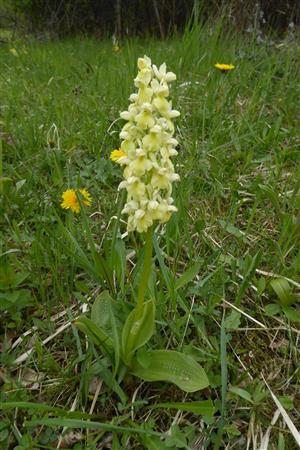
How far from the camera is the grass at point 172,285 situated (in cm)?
151

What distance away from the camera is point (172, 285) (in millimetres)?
1740

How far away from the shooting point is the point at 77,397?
61.6 inches

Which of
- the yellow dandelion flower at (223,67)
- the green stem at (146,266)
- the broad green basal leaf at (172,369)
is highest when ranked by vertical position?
the yellow dandelion flower at (223,67)

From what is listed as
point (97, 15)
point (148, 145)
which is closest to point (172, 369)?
point (148, 145)

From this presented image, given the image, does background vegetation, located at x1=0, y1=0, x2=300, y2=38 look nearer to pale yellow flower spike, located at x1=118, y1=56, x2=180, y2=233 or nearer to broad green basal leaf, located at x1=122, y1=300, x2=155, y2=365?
pale yellow flower spike, located at x1=118, y1=56, x2=180, y2=233

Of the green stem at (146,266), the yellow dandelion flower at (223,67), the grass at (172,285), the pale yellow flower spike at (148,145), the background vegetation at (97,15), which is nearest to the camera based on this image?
the pale yellow flower spike at (148,145)

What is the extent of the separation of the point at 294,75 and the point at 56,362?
360cm

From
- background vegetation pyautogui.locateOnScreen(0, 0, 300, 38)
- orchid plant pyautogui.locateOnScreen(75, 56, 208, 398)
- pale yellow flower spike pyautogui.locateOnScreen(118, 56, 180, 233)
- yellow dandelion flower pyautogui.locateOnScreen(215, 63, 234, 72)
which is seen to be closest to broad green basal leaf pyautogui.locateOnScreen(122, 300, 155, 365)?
orchid plant pyautogui.locateOnScreen(75, 56, 208, 398)

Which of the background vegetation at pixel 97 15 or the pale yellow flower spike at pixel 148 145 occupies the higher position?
the pale yellow flower spike at pixel 148 145

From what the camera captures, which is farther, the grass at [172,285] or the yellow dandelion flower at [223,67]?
the yellow dandelion flower at [223,67]

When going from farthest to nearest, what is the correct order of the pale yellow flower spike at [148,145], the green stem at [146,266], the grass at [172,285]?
1. the grass at [172,285]
2. the green stem at [146,266]
3. the pale yellow flower spike at [148,145]

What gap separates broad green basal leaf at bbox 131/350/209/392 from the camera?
1.47 m

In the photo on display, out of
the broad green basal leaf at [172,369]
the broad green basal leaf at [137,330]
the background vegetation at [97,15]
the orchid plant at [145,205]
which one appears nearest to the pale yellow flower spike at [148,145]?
the orchid plant at [145,205]

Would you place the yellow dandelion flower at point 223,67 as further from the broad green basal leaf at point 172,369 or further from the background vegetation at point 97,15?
the background vegetation at point 97,15
